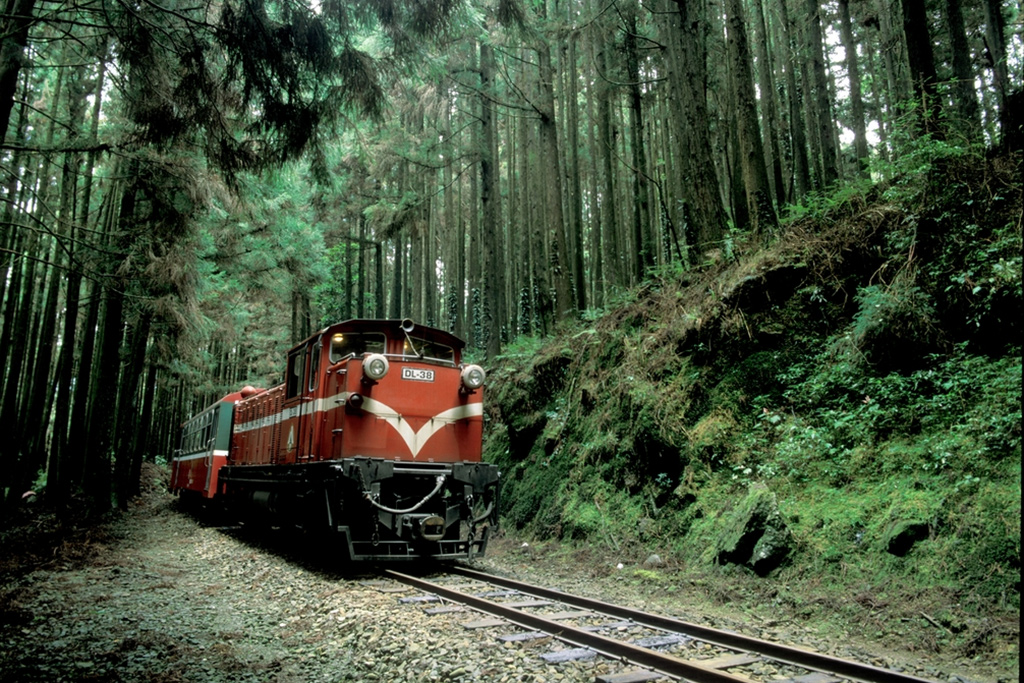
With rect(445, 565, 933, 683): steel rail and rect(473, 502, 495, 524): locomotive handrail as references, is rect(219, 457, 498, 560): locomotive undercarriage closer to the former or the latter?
rect(473, 502, 495, 524): locomotive handrail

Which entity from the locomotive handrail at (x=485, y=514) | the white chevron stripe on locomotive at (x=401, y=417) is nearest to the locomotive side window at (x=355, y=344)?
the white chevron stripe on locomotive at (x=401, y=417)

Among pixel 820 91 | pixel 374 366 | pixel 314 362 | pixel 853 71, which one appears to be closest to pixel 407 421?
pixel 374 366

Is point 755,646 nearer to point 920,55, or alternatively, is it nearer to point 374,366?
point 374,366

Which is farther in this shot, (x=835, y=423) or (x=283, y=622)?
(x=835, y=423)

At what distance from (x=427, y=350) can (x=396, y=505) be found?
7.42 ft

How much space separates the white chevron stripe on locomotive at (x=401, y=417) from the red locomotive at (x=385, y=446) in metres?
0.01

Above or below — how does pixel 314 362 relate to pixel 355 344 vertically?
below

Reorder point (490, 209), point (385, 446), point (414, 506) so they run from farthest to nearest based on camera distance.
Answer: point (490, 209)
point (385, 446)
point (414, 506)

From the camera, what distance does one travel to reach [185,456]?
61.6ft

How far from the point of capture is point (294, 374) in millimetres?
9758

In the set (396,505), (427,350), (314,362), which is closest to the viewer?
(396,505)

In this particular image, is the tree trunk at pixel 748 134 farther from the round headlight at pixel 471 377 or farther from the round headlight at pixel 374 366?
the round headlight at pixel 374 366

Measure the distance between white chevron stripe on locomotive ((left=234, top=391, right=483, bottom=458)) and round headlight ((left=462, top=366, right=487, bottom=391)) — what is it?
1.08 feet

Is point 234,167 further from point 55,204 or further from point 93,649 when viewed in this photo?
point 55,204
